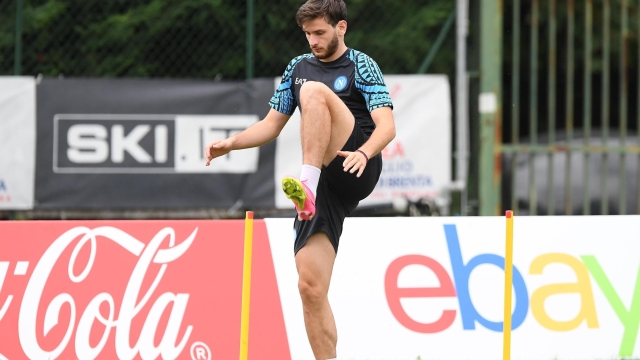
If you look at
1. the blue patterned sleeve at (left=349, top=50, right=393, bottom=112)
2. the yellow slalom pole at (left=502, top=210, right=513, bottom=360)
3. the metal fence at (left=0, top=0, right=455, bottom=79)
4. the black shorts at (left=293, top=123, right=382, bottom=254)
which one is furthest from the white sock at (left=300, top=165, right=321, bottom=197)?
the metal fence at (left=0, top=0, right=455, bottom=79)

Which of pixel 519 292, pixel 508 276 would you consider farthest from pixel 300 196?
pixel 519 292

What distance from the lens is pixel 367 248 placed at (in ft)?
19.2

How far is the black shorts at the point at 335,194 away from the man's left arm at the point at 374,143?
0.12m

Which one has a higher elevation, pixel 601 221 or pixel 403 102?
pixel 403 102

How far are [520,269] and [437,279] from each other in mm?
511

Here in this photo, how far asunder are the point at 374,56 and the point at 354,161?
193 inches

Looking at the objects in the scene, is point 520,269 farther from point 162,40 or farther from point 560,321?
point 162,40

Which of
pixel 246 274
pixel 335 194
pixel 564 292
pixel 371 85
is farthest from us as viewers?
pixel 564 292

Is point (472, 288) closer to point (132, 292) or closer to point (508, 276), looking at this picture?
point (508, 276)

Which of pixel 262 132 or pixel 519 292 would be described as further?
pixel 519 292

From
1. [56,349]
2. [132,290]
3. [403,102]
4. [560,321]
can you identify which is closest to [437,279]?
[560,321]

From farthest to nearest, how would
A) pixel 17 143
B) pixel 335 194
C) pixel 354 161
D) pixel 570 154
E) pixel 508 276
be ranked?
pixel 570 154, pixel 17 143, pixel 335 194, pixel 508 276, pixel 354 161

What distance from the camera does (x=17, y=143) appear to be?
819 centimetres

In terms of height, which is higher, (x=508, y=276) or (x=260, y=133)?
(x=260, y=133)
